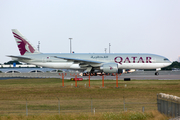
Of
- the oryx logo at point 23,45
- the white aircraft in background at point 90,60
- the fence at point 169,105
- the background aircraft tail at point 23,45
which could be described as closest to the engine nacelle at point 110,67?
the white aircraft in background at point 90,60

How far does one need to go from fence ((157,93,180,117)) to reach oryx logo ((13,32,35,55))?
49.5 metres

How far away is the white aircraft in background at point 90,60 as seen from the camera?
191 feet

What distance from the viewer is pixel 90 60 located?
6059 cm

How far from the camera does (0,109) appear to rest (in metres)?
19.6

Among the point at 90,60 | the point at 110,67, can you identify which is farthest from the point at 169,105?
the point at 90,60

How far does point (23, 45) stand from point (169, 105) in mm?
51962

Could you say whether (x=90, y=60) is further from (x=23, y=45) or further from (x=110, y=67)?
(x=23, y=45)

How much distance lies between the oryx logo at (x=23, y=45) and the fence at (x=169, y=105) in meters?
49.5

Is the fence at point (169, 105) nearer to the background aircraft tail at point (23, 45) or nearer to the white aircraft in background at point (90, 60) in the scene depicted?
the white aircraft in background at point (90, 60)

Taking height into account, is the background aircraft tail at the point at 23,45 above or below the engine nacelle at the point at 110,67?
above

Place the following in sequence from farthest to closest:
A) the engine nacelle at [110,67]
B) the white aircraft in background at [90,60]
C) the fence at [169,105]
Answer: the white aircraft in background at [90,60] → the engine nacelle at [110,67] → the fence at [169,105]

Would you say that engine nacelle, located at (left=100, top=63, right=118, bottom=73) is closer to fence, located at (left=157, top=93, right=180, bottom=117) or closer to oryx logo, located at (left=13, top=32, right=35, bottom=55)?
oryx logo, located at (left=13, top=32, right=35, bottom=55)

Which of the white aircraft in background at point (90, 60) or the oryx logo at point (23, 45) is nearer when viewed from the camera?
the white aircraft in background at point (90, 60)

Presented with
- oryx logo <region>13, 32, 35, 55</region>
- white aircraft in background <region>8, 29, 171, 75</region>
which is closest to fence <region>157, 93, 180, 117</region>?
white aircraft in background <region>8, 29, 171, 75</region>
